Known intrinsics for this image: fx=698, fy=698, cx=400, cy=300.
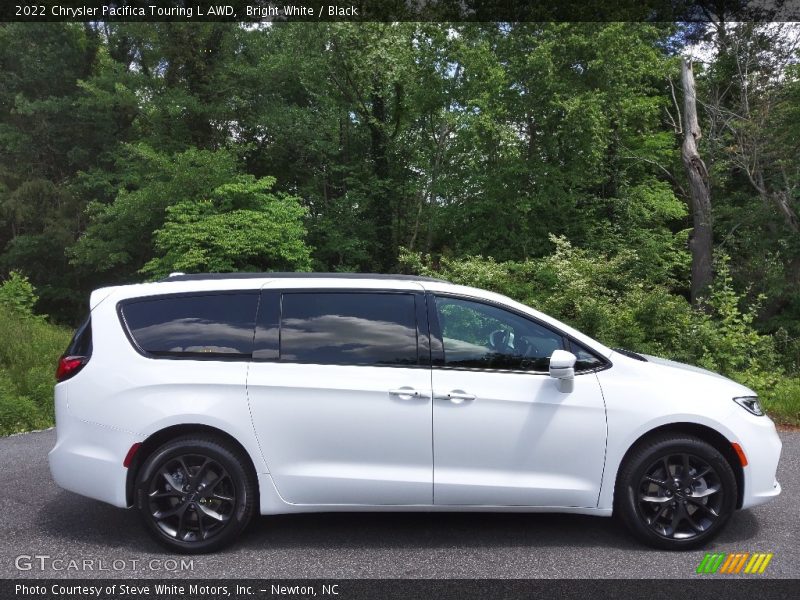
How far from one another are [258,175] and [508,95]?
9.78 meters

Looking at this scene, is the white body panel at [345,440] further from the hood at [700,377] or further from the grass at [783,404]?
the grass at [783,404]

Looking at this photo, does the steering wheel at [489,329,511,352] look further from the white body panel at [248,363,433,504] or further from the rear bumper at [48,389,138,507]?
the rear bumper at [48,389,138,507]

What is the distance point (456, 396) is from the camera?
4418mm

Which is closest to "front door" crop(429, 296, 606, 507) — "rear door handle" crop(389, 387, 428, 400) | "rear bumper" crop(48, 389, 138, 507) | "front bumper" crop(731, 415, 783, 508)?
"rear door handle" crop(389, 387, 428, 400)

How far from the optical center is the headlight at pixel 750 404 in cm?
463

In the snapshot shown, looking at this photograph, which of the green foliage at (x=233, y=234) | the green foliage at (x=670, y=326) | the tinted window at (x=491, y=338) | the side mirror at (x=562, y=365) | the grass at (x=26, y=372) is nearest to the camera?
the side mirror at (x=562, y=365)

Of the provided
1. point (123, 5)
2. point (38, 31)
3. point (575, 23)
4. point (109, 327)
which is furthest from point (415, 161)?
point (109, 327)

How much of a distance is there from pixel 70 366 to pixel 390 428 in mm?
2161

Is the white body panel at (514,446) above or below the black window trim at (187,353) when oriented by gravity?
below

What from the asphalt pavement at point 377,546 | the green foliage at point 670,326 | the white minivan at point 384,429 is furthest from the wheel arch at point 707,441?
the green foliage at point 670,326

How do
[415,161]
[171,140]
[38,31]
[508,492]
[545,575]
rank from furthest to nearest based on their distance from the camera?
[38,31] < [415,161] < [171,140] < [508,492] < [545,575]

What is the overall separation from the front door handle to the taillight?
233 cm

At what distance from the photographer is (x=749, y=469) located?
4.52 m

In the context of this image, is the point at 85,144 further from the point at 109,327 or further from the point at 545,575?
the point at 545,575
